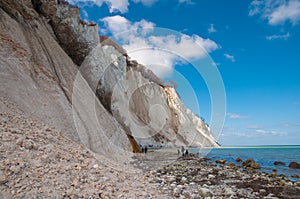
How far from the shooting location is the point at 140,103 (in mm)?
37312

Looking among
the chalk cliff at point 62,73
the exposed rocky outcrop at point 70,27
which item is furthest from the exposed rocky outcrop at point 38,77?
the exposed rocky outcrop at point 70,27

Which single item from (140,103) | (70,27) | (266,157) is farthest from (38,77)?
(140,103)

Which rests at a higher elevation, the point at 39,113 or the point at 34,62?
the point at 34,62

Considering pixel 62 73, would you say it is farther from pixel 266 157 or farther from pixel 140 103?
pixel 140 103

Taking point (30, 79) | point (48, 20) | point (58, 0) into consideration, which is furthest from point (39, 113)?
point (58, 0)

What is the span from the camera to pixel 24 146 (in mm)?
4789

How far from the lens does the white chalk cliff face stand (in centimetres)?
2072

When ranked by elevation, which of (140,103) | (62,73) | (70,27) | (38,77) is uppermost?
(70,27)

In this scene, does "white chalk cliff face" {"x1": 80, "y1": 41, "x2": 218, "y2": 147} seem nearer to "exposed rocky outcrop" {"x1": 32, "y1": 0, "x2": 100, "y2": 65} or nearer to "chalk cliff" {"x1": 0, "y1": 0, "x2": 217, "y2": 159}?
"chalk cliff" {"x1": 0, "y1": 0, "x2": 217, "y2": 159}

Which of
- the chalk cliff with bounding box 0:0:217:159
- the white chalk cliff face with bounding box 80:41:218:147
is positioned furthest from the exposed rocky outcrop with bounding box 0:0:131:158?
the white chalk cliff face with bounding box 80:41:218:147

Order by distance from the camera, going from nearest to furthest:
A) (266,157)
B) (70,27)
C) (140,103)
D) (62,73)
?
(62,73), (70,27), (266,157), (140,103)

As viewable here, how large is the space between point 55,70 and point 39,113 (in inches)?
191

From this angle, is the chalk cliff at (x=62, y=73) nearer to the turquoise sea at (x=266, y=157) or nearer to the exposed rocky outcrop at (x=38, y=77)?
the exposed rocky outcrop at (x=38, y=77)

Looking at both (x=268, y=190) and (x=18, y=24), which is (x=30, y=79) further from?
(x=268, y=190)
